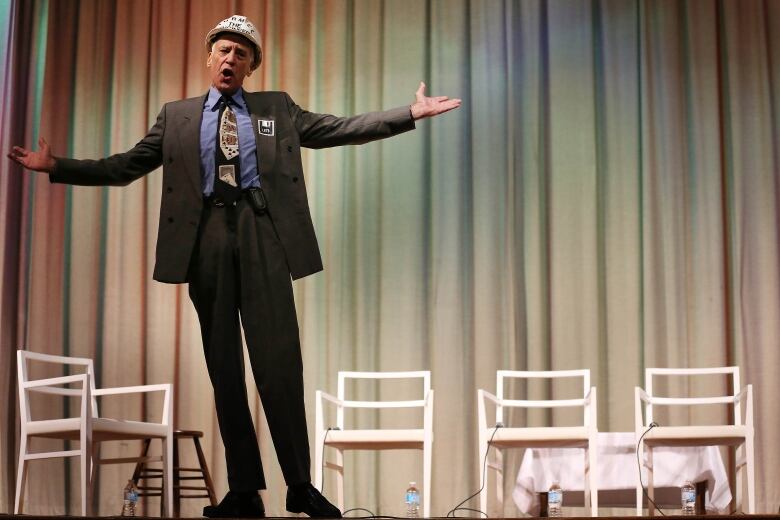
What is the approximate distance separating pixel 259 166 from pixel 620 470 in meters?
2.63

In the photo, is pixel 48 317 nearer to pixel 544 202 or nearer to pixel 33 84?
pixel 33 84

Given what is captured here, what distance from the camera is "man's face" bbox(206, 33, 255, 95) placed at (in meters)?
2.77

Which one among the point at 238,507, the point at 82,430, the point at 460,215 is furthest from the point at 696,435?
the point at 82,430

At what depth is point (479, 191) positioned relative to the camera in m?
5.88

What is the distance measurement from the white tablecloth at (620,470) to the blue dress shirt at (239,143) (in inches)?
94.2

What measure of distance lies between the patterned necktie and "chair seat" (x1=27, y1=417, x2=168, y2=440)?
1865 millimetres

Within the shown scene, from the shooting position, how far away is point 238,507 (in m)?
2.58

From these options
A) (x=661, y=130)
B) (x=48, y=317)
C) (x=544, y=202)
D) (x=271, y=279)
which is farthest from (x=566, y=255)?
(x=271, y=279)

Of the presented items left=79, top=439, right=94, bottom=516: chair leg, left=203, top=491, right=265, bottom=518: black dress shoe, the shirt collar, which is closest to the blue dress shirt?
the shirt collar

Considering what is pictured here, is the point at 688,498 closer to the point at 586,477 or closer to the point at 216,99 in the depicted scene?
the point at 586,477

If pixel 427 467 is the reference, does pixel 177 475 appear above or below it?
below

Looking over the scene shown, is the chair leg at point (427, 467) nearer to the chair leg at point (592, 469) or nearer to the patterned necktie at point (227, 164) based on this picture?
the chair leg at point (592, 469)

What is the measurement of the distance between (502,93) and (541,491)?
2472 mm

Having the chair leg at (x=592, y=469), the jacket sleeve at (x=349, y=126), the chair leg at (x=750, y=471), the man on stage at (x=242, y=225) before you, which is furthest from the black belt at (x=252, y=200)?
the chair leg at (x=750, y=471)
